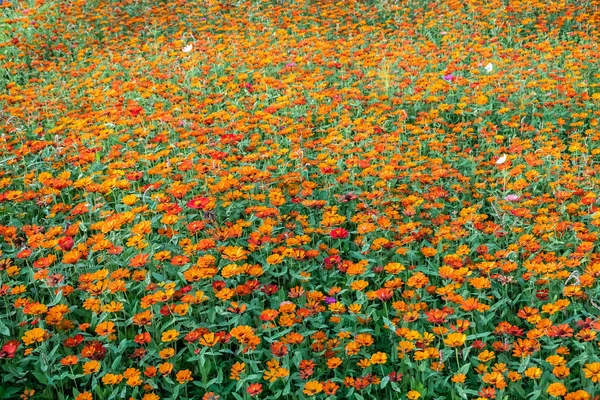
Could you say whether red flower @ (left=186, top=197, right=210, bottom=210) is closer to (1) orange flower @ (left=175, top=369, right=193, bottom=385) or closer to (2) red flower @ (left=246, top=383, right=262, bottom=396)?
(1) orange flower @ (left=175, top=369, right=193, bottom=385)

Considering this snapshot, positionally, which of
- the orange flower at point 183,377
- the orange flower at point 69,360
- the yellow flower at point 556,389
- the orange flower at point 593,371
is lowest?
the orange flower at point 593,371

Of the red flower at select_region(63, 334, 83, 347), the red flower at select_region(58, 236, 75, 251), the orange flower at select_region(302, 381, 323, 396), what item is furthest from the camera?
the red flower at select_region(58, 236, 75, 251)

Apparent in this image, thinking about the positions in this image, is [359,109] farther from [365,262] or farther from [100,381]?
[100,381]

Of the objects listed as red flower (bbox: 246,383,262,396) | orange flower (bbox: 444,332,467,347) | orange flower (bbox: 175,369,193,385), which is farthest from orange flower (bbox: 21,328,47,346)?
orange flower (bbox: 444,332,467,347)

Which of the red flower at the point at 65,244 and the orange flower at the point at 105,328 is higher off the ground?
the red flower at the point at 65,244

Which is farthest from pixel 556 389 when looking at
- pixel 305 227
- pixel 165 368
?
pixel 305 227

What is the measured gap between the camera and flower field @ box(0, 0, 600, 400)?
2580mm

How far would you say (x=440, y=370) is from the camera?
8.13 feet

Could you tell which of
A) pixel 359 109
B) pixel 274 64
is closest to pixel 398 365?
pixel 359 109

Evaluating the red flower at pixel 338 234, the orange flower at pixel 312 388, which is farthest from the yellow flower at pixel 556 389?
the red flower at pixel 338 234

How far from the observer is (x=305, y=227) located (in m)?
3.44

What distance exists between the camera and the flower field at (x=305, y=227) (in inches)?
102

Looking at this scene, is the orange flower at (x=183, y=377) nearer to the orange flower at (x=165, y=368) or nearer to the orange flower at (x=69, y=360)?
the orange flower at (x=165, y=368)

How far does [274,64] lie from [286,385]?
13.2ft
